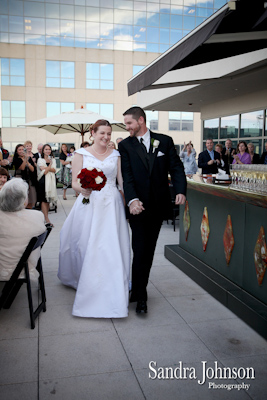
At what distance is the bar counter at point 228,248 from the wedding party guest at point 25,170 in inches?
187

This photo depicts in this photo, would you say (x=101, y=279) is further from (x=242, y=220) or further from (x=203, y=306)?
(x=242, y=220)

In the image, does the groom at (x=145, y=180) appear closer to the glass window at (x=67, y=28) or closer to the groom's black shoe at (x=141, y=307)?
the groom's black shoe at (x=141, y=307)

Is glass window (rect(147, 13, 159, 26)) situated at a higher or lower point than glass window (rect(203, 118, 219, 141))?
higher

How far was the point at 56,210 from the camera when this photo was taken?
11.1 m

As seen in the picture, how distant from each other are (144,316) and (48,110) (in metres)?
28.9

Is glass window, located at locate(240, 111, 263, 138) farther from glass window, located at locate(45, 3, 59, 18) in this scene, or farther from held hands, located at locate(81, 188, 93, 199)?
glass window, located at locate(45, 3, 59, 18)

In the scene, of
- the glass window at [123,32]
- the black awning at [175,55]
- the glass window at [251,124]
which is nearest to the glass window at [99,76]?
the glass window at [123,32]

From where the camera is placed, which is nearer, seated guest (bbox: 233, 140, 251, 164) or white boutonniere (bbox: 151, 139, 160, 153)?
white boutonniere (bbox: 151, 139, 160, 153)

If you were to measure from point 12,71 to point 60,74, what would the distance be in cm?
369

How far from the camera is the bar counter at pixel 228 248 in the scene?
3787mm

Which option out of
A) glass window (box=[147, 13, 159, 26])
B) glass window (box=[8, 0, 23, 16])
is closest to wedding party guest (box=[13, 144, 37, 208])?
glass window (box=[8, 0, 23, 16])

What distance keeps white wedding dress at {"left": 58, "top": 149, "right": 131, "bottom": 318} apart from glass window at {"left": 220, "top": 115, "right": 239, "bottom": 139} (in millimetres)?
12829

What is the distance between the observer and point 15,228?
3740 millimetres

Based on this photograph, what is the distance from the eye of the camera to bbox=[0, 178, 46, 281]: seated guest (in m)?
3.69
